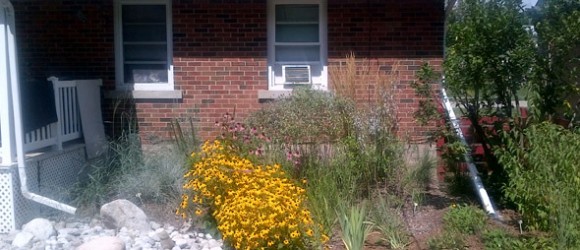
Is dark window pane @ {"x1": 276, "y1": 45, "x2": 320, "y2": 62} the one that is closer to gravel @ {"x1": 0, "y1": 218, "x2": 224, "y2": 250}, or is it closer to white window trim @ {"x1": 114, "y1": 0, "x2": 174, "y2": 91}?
white window trim @ {"x1": 114, "y1": 0, "x2": 174, "y2": 91}

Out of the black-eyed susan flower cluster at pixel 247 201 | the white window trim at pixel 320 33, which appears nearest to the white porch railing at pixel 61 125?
the black-eyed susan flower cluster at pixel 247 201

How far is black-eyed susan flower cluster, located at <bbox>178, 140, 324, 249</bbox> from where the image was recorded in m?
6.62

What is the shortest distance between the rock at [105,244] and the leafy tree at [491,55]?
426 cm

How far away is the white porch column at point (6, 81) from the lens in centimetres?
820

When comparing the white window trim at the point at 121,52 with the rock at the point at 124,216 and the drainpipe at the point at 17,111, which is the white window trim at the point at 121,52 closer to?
the drainpipe at the point at 17,111

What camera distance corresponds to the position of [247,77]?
1077cm

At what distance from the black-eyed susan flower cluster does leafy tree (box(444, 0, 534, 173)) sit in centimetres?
272

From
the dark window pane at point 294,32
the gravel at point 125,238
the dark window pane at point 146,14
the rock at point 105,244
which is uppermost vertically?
the dark window pane at point 146,14

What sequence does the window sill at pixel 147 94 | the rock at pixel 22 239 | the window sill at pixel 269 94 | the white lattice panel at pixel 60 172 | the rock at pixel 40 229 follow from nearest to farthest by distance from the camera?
the rock at pixel 22 239
the rock at pixel 40 229
the white lattice panel at pixel 60 172
the window sill at pixel 269 94
the window sill at pixel 147 94

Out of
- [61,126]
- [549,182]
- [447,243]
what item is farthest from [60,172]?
[549,182]

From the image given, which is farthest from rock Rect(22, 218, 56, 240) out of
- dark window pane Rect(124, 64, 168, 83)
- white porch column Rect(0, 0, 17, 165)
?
dark window pane Rect(124, 64, 168, 83)

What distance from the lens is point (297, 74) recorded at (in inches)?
421

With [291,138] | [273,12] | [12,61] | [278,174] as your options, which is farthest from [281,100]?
[12,61]

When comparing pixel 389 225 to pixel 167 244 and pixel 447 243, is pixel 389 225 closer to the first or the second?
pixel 447 243
